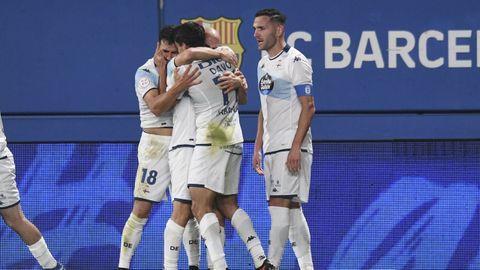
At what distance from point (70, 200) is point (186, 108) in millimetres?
1908

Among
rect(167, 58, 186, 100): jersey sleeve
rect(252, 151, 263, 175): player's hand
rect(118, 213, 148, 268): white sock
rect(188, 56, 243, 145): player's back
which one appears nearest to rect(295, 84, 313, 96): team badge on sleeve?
rect(188, 56, 243, 145): player's back

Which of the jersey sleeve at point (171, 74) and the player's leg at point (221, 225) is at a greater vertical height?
the jersey sleeve at point (171, 74)

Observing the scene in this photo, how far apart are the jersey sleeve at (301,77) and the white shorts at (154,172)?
3.66ft

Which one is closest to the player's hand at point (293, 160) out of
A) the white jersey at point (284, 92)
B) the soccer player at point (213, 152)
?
the white jersey at point (284, 92)

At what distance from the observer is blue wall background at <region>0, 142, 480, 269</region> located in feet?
36.7

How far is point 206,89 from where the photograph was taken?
9734 mm

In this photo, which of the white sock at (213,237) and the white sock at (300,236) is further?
the white sock at (300,236)

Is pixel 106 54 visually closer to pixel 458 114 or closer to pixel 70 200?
pixel 70 200

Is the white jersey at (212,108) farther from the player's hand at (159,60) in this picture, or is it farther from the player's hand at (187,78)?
the player's hand at (159,60)

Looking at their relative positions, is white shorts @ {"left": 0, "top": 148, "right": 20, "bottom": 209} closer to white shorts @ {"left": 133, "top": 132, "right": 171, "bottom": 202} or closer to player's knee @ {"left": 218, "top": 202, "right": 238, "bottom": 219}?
white shorts @ {"left": 133, "top": 132, "right": 171, "bottom": 202}

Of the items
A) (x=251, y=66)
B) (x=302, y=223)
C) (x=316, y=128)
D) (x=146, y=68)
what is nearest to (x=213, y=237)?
(x=302, y=223)

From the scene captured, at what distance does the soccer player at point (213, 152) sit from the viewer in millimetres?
9625

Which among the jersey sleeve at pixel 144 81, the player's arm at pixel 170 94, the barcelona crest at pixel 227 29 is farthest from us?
the barcelona crest at pixel 227 29

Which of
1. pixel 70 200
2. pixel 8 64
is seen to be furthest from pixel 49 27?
pixel 70 200
